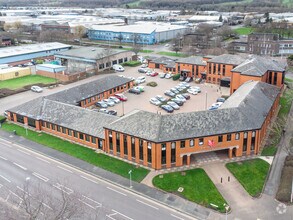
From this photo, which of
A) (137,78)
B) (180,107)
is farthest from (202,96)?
(137,78)

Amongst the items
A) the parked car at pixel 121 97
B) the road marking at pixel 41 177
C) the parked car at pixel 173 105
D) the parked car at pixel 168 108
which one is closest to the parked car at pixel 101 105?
the parked car at pixel 121 97

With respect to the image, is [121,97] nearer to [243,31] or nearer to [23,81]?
[23,81]

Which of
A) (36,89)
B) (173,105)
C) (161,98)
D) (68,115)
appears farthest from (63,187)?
(36,89)

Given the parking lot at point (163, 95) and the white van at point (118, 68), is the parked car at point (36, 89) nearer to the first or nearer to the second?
the parking lot at point (163, 95)

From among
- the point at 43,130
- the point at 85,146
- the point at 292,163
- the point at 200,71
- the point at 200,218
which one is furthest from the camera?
the point at 200,71

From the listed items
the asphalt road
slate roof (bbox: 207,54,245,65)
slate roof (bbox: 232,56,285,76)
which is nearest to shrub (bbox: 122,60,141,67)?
slate roof (bbox: 207,54,245,65)

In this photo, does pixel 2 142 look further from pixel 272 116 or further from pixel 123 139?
pixel 272 116
